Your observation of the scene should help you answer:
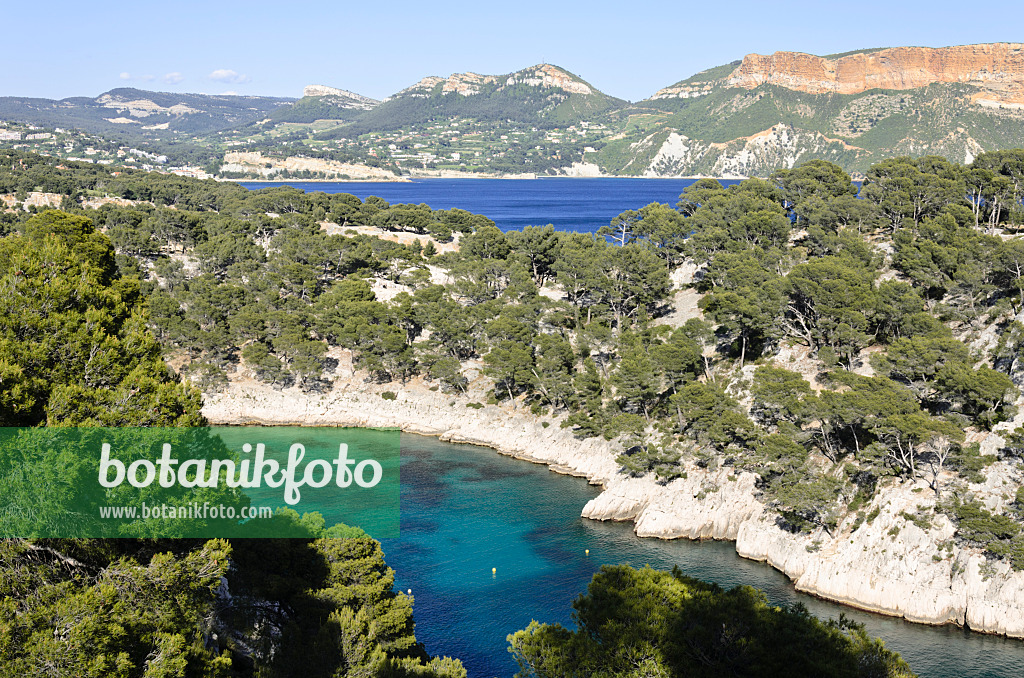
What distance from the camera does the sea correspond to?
38.2 metres

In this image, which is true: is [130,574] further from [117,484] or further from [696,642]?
[696,642]

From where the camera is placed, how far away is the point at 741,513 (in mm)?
51562

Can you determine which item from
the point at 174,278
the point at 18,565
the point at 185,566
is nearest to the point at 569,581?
the point at 185,566

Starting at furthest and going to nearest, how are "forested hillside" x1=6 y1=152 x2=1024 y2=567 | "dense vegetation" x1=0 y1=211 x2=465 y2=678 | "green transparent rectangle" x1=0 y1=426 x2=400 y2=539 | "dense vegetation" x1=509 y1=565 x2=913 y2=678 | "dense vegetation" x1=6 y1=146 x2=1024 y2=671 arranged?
"forested hillside" x1=6 y1=152 x2=1024 y2=567, "dense vegetation" x1=6 y1=146 x2=1024 y2=671, "dense vegetation" x1=509 y1=565 x2=913 y2=678, "green transparent rectangle" x1=0 y1=426 x2=400 y2=539, "dense vegetation" x1=0 y1=211 x2=465 y2=678

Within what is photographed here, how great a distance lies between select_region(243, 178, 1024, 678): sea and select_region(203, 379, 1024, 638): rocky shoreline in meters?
1.02

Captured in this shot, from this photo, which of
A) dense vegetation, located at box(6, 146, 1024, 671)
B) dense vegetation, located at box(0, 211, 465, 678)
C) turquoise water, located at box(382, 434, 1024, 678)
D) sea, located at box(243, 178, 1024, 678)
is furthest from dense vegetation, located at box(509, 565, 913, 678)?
dense vegetation, located at box(6, 146, 1024, 671)

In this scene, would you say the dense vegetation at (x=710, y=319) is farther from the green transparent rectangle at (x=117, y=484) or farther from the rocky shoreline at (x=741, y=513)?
the green transparent rectangle at (x=117, y=484)

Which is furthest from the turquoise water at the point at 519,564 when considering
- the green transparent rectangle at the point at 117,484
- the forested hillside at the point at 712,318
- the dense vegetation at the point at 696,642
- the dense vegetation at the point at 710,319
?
the green transparent rectangle at the point at 117,484

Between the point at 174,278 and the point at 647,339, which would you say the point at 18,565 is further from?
the point at 174,278

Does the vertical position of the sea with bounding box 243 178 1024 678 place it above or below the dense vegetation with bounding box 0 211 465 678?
below

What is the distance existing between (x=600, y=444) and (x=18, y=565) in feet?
165

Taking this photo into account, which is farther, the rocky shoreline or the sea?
the rocky shoreline

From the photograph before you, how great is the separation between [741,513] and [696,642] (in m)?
27.3

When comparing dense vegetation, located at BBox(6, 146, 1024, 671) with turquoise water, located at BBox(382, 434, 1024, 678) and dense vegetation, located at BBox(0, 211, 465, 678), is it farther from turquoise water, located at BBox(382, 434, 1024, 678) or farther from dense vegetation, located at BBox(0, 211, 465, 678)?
dense vegetation, located at BBox(0, 211, 465, 678)
